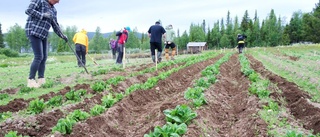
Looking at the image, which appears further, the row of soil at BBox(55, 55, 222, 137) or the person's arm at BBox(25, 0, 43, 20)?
the person's arm at BBox(25, 0, 43, 20)

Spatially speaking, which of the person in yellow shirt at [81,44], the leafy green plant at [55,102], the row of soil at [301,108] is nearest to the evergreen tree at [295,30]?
the person in yellow shirt at [81,44]

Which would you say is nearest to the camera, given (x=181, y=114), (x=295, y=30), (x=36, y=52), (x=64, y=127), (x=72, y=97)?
(x=64, y=127)

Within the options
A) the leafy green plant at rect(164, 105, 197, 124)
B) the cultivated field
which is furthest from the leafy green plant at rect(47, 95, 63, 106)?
the leafy green plant at rect(164, 105, 197, 124)

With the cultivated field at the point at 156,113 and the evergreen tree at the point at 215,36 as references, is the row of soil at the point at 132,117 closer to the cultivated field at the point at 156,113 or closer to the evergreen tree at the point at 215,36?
the cultivated field at the point at 156,113

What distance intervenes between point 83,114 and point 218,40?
9634 centimetres

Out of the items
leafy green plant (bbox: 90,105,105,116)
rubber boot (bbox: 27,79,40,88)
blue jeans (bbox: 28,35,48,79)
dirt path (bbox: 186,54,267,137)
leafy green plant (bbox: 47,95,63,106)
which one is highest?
blue jeans (bbox: 28,35,48,79)

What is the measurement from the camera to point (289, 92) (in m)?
8.27

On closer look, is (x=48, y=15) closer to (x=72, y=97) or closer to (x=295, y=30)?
(x=72, y=97)

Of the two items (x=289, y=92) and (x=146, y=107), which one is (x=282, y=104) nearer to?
(x=289, y=92)

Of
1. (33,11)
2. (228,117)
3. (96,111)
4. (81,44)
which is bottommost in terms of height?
(228,117)

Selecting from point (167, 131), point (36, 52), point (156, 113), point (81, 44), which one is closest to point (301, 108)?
point (156, 113)

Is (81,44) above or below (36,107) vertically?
above

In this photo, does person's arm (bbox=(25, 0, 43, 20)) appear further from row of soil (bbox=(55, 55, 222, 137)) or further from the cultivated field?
row of soil (bbox=(55, 55, 222, 137))

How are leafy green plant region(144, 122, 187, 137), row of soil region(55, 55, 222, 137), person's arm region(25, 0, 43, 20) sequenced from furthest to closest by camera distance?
1. person's arm region(25, 0, 43, 20)
2. row of soil region(55, 55, 222, 137)
3. leafy green plant region(144, 122, 187, 137)
